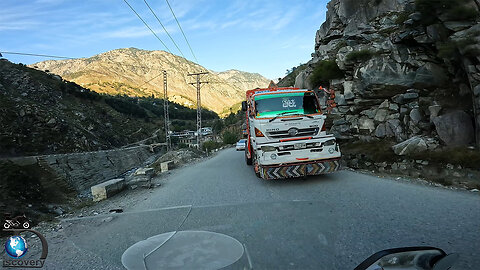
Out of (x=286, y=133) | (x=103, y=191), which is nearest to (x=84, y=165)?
(x=103, y=191)

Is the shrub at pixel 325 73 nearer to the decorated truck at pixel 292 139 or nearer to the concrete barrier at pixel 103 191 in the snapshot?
the decorated truck at pixel 292 139

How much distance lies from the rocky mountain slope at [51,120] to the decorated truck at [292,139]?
2817 cm

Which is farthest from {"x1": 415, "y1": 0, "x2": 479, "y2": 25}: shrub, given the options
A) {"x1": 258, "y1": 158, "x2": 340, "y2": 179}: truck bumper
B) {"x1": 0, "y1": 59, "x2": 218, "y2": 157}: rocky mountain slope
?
{"x1": 0, "y1": 59, "x2": 218, "y2": 157}: rocky mountain slope

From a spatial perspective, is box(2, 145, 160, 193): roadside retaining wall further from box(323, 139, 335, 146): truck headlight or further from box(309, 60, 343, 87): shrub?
box(323, 139, 335, 146): truck headlight

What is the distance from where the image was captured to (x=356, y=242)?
3703 millimetres

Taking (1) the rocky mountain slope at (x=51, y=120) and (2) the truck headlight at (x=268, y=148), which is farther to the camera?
(1) the rocky mountain slope at (x=51, y=120)

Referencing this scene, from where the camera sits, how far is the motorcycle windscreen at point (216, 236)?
331cm

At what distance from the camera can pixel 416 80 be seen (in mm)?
11617

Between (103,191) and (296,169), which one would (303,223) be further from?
(103,191)

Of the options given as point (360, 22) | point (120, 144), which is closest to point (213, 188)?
point (360, 22)

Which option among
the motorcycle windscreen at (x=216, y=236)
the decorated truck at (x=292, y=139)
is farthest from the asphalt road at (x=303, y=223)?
the decorated truck at (x=292, y=139)

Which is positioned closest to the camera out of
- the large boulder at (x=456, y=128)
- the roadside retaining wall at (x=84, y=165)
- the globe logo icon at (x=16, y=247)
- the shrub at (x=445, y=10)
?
the globe logo icon at (x=16, y=247)

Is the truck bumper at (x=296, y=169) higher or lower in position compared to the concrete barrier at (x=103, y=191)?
higher

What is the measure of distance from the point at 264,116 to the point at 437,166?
5.40 metres
